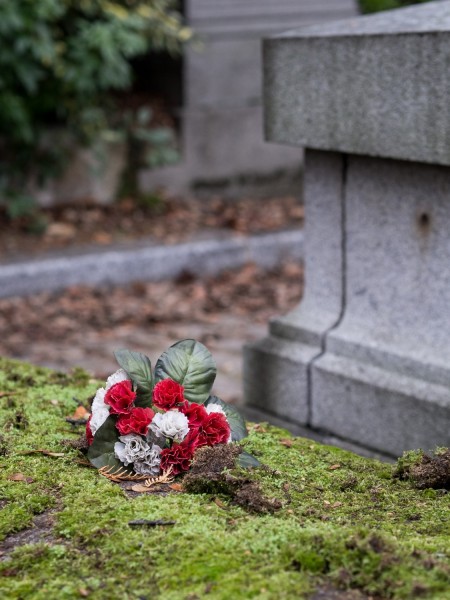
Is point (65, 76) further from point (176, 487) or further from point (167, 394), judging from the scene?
point (176, 487)

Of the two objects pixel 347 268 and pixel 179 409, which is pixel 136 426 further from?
pixel 347 268

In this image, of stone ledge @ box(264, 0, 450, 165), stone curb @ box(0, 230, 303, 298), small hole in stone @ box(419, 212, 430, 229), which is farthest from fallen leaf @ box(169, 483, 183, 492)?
stone curb @ box(0, 230, 303, 298)

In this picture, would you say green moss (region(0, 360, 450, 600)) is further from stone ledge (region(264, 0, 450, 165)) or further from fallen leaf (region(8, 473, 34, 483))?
stone ledge (region(264, 0, 450, 165))

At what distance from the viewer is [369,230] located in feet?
13.2

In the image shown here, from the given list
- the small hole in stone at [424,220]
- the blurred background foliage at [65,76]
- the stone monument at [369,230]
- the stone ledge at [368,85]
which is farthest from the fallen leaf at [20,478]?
the blurred background foliage at [65,76]

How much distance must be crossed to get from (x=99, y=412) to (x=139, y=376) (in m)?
0.14

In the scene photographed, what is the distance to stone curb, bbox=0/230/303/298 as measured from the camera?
6828 mm

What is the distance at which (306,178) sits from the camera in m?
4.27

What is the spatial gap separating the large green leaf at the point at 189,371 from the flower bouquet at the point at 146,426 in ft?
0.03

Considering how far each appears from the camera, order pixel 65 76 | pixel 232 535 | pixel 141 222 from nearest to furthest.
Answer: pixel 232 535 → pixel 65 76 → pixel 141 222

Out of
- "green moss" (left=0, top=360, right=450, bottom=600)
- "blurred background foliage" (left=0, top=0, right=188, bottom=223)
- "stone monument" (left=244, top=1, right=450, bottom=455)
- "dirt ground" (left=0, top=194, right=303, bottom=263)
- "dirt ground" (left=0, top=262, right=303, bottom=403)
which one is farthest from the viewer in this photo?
"dirt ground" (left=0, top=194, right=303, bottom=263)

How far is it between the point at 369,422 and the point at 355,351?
0.30 metres

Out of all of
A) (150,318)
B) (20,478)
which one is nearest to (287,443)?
(20,478)

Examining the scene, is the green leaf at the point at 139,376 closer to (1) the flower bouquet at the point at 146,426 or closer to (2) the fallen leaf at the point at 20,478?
(1) the flower bouquet at the point at 146,426
